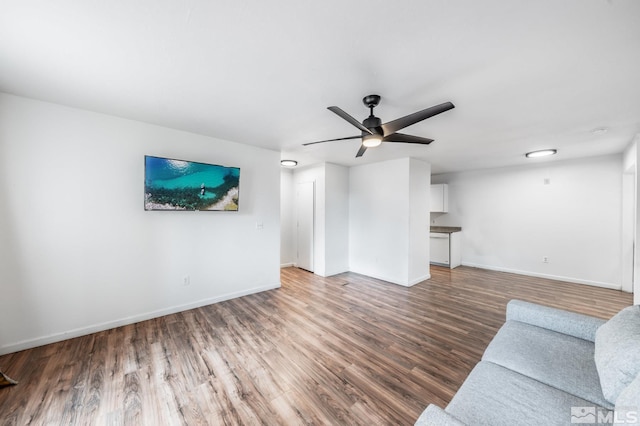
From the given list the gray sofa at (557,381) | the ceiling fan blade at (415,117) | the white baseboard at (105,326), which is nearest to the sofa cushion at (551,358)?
the gray sofa at (557,381)

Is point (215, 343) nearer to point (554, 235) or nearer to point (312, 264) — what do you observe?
point (312, 264)

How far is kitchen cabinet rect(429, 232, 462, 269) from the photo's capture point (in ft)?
18.6

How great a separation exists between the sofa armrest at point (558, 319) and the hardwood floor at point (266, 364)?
651 mm

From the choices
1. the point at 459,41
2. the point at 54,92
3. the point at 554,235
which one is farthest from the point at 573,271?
the point at 54,92

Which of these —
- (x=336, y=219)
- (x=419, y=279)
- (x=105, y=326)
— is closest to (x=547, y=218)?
(x=419, y=279)

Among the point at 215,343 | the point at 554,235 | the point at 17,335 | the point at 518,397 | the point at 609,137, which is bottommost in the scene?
the point at 215,343

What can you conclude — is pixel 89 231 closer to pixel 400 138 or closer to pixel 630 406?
pixel 400 138

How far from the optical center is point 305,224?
17.8 ft

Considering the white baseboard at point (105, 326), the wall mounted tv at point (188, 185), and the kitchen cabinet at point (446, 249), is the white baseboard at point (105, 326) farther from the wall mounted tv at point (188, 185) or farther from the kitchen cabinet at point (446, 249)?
the kitchen cabinet at point (446, 249)

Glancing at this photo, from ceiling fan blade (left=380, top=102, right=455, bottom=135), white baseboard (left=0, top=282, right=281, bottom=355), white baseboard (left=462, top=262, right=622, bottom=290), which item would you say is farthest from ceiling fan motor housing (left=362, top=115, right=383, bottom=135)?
white baseboard (left=462, top=262, right=622, bottom=290)

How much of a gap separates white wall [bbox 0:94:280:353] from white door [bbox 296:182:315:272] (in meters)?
2.05

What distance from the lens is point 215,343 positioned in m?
2.48

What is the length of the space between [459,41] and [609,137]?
Result: 346cm

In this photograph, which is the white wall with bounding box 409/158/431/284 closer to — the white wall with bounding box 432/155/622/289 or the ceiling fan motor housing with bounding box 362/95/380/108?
the white wall with bounding box 432/155/622/289
